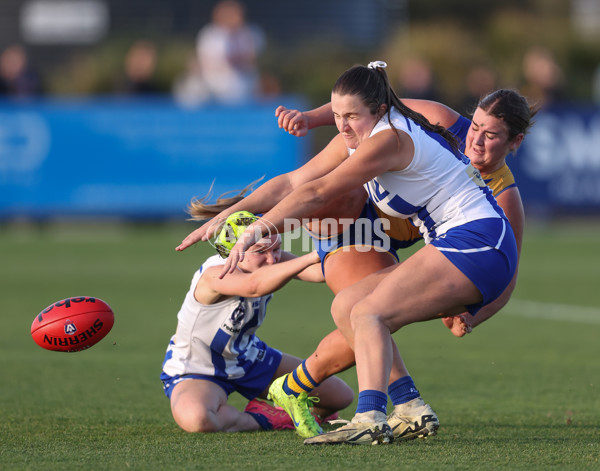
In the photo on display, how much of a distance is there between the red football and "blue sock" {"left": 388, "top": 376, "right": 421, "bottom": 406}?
146 cm

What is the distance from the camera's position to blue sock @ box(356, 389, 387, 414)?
4441mm

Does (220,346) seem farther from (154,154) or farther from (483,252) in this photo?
(154,154)

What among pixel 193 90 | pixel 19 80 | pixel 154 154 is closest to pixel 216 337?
pixel 154 154

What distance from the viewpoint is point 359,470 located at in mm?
4004

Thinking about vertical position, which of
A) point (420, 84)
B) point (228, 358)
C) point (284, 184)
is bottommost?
point (228, 358)

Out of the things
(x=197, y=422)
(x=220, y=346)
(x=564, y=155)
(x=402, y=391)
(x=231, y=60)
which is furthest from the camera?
(x=231, y=60)

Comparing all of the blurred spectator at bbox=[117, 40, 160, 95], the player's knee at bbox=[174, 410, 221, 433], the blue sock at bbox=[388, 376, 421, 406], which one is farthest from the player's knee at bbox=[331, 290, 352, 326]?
the blurred spectator at bbox=[117, 40, 160, 95]

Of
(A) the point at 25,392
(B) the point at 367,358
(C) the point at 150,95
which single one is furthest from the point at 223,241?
(C) the point at 150,95

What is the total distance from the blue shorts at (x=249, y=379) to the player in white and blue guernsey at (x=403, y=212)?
39.2 inches

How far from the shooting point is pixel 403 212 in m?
4.73

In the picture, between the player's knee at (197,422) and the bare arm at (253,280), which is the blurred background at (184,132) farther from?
the player's knee at (197,422)

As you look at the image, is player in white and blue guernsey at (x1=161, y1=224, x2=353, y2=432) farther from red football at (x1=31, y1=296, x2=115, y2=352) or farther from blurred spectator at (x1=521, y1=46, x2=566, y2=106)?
blurred spectator at (x1=521, y1=46, x2=566, y2=106)

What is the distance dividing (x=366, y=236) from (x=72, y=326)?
1.52m

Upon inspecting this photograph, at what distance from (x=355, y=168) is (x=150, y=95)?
13.4m
